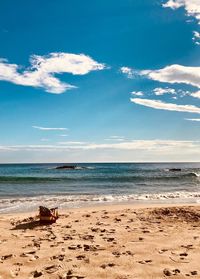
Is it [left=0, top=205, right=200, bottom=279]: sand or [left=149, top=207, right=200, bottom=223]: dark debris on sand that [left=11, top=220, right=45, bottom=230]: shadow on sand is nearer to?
[left=0, top=205, right=200, bottom=279]: sand

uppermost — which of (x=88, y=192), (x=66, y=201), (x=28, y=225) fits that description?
(x=28, y=225)

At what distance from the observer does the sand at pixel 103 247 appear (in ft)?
21.8

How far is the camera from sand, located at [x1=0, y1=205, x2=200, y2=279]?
21.8ft

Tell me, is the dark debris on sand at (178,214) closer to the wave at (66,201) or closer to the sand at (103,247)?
the sand at (103,247)

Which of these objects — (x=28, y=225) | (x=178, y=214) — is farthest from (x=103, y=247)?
(x=178, y=214)

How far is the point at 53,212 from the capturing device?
12.7m

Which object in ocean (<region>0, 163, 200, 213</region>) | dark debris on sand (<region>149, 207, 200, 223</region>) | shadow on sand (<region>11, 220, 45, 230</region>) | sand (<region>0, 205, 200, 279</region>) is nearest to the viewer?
sand (<region>0, 205, 200, 279</region>)

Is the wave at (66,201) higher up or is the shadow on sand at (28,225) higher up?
the shadow on sand at (28,225)

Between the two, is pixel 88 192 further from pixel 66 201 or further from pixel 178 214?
pixel 178 214

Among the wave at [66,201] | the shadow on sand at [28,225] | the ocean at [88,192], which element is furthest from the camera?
the ocean at [88,192]

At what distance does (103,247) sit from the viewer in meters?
8.41

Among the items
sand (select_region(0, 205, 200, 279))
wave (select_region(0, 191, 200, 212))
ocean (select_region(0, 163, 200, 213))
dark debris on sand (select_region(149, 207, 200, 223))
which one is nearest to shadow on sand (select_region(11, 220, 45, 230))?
sand (select_region(0, 205, 200, 279))

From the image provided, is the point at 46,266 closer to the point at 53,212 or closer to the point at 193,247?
the point at 193,247

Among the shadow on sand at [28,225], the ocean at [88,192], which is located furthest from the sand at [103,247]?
the ocean at [88,192]
